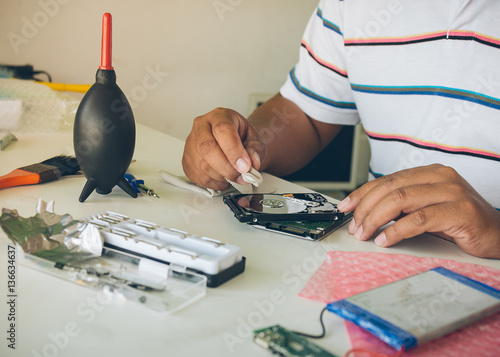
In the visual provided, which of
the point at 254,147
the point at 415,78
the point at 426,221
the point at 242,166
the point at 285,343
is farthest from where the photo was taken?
the point at 415,78

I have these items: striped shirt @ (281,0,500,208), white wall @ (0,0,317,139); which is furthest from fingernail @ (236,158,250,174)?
white wall @ (0,0,317,139)

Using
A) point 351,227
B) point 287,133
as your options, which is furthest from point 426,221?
point 287,133

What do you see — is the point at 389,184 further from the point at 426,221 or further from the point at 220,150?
the point at 220,150

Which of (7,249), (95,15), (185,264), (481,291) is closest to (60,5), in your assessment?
(95,15)

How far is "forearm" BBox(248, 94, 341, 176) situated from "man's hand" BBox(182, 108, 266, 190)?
232mm

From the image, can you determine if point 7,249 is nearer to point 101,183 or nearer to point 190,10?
point 101,183

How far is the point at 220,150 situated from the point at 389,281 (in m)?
0.41

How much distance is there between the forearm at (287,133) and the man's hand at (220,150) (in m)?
0.23

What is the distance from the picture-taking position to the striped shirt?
100 cm

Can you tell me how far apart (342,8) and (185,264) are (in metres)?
0.91

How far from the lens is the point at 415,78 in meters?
1.10

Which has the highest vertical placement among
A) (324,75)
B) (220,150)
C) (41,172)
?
(324,75)

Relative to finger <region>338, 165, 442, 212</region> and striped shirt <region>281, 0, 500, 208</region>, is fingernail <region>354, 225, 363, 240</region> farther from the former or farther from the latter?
striped shirt <region>281, 0, 500, 208</region>

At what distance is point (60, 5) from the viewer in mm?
1795
